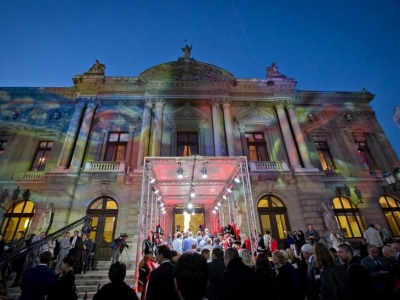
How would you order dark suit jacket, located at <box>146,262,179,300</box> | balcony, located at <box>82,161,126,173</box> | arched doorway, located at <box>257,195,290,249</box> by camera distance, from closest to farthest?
1. dark suit jacket, located at <box>146,262,179,300</box>
2. arched doorway, located at <box>257,195,290,249</box>
3. balcony, located at <box>82,161,126,173</box>

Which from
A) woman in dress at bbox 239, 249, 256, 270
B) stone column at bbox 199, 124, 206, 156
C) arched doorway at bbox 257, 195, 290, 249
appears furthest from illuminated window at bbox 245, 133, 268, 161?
woman in dress at bbox 239, 249, 256, 270

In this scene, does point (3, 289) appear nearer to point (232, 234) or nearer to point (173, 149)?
point (232, 234)

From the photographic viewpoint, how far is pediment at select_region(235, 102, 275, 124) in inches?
692

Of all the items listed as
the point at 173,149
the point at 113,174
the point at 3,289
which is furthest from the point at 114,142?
the point at 3,289

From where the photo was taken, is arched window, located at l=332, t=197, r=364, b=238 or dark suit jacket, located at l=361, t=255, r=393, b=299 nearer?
dark suit jacket, located at l=361, t=255, r=393, b=299

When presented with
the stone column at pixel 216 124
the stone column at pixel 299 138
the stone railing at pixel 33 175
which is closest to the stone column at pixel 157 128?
the stone column at pixel 216 124

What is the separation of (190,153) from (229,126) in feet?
12.7

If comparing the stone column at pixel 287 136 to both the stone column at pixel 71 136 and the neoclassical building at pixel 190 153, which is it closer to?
the neoclassical building at pixel 190 153

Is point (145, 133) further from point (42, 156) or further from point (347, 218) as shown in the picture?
point (347, 218)

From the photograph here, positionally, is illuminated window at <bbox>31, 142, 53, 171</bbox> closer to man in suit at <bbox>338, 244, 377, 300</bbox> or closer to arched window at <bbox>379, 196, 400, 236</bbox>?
man in suit at <bbox>338, 244, 377, 300</bbox>

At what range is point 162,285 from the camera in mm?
2979

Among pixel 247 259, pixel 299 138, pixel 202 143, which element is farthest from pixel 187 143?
pixel 247 259

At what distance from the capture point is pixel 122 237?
9469 mm

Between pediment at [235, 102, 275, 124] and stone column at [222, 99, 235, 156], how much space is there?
1.11m
